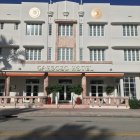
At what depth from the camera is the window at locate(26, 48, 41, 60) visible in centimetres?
3681

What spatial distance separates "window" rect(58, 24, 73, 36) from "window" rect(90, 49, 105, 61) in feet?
12.0

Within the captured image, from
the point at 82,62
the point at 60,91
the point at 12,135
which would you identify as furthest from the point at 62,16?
the point at 12,135

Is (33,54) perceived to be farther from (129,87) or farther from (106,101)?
(129,87)

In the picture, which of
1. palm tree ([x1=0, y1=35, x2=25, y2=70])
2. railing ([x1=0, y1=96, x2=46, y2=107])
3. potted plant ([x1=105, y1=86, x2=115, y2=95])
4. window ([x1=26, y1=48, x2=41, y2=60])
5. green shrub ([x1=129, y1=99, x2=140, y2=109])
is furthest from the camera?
window ([x1=26, y1=48, x2=41, y2=60])

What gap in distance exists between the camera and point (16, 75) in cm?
3366

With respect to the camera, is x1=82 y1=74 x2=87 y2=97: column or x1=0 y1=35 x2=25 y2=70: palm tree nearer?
x1=82 y1=74 x2=87 y2=97: column

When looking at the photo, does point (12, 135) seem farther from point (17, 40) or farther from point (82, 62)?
point (17, 40)

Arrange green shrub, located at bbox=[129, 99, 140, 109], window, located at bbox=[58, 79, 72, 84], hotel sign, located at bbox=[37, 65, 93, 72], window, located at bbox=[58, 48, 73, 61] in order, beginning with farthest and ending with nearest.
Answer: window, located at bbox=[58, 79, 72, 84], window, located at bbox=[58, 48, 73, 61], hotel sign, located at bbox=[37, 65, 93, 72], green shrub, located at bbox=[129, 99, 140, 109]

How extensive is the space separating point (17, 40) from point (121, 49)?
13.1 meters

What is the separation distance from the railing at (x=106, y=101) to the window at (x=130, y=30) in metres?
9.81

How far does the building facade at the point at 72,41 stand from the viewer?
119 ft

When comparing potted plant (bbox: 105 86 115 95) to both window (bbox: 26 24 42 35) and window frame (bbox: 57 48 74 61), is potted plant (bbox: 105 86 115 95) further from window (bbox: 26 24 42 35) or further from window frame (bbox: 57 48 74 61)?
window (bbox: 26 24 42 35)

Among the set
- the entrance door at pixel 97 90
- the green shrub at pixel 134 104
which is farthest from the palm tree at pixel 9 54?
the green shrub at pixel 134 104

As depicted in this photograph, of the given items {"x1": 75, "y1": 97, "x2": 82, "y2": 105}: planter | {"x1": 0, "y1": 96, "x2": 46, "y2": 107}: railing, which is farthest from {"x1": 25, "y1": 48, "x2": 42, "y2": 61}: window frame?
{"x1": 75, "y1": 97, "x2": 82, "y2": 105}: planter
